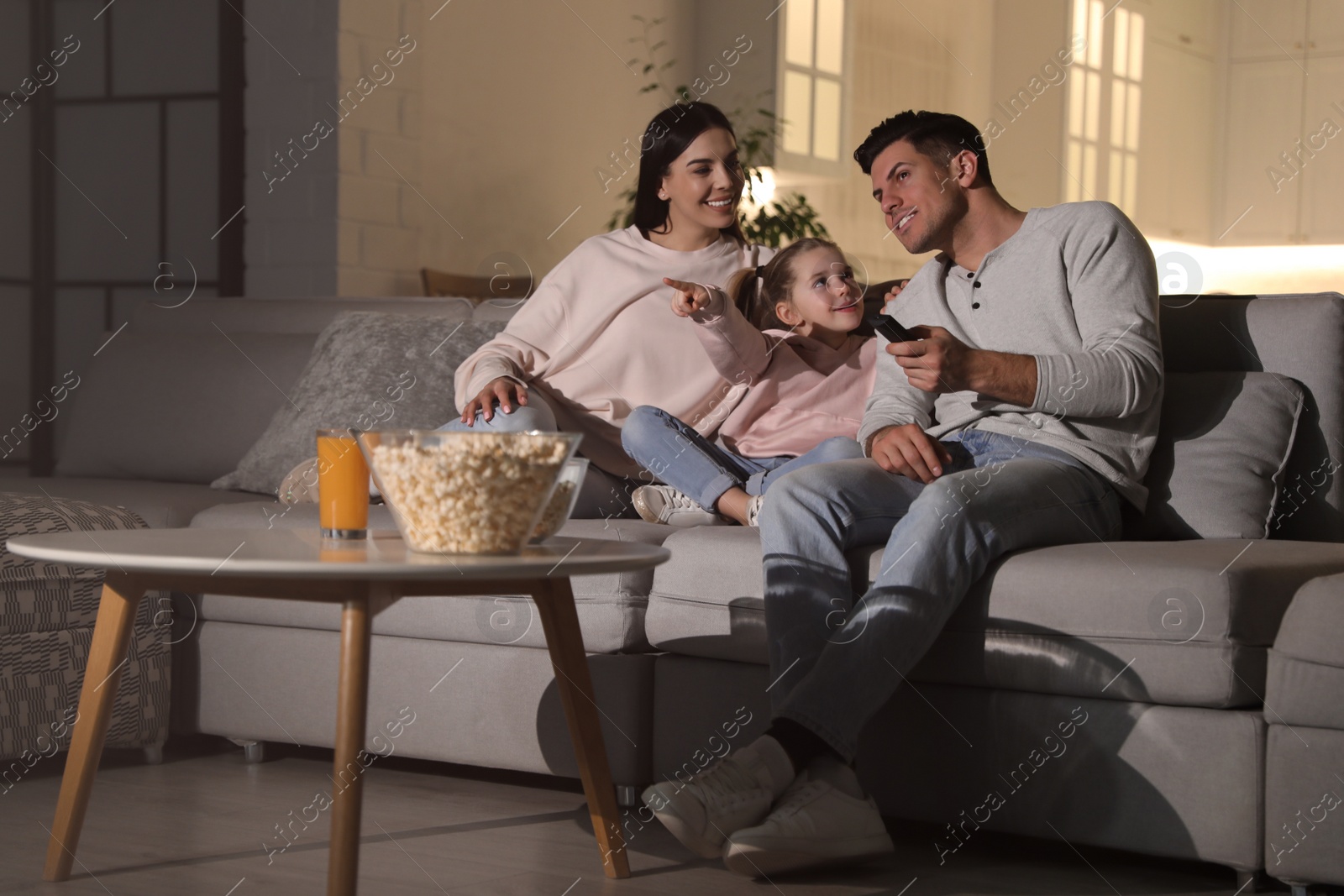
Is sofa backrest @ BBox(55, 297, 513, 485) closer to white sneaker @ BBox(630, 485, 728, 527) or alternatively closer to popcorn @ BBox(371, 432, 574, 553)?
white sneaker @ BBox(630, 485, 728, 527)

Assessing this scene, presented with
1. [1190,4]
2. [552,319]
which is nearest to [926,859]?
[552,319]

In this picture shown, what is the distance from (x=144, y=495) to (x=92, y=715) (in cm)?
105

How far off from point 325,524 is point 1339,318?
1.44m

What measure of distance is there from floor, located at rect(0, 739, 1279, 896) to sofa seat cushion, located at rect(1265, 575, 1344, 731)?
0.77 ft

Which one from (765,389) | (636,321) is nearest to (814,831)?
(765,389)

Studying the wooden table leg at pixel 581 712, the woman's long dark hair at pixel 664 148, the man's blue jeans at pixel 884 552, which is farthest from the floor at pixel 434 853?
the woman's long dark hair at pixel 664 148

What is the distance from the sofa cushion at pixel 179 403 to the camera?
2969 mm

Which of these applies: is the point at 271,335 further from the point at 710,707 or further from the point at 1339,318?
the point at 1339,318

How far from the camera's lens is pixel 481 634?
2.15m

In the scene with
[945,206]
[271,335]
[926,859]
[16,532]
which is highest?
[945,206]

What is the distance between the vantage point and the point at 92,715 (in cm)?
163

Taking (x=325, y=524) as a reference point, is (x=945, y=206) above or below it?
above

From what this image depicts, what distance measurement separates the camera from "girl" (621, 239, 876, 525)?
87.4 inches

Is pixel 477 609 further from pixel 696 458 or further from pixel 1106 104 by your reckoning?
pixel 1106 104
